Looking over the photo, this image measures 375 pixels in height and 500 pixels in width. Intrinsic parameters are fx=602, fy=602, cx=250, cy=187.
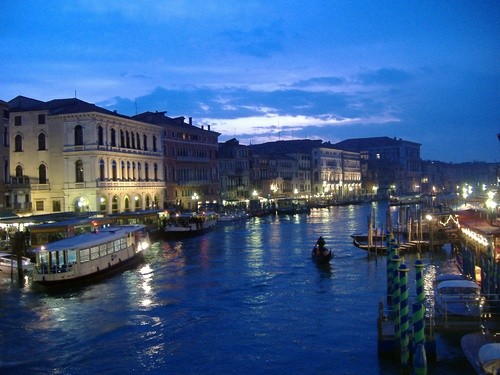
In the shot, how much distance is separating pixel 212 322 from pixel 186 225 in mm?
23988

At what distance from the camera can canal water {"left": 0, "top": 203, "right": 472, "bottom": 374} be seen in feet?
40.2

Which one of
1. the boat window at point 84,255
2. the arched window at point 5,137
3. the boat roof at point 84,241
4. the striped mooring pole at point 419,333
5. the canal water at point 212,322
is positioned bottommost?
the canal water at point 212,322

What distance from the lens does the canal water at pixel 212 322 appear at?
12266 mm

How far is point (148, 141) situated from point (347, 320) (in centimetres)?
3296

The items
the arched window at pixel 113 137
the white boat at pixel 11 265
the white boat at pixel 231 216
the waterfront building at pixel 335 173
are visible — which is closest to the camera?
the white boat at pixel 11 265

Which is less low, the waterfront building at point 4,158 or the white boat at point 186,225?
the waterfront building at point 4,158

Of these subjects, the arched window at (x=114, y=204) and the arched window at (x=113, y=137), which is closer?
the arched window at (x=114, y=204)

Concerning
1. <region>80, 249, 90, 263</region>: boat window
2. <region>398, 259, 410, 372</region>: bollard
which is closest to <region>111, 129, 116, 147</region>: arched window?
<region>80, 249, 90, 263</region>: boat window

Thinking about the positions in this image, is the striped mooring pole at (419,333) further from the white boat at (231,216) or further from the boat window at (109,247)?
the white boat at (231,216)

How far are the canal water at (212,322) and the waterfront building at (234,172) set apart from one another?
3906 centimetres

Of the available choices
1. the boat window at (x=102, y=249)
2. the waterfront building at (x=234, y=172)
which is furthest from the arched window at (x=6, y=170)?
the waterfront building at (x=234, y=172)

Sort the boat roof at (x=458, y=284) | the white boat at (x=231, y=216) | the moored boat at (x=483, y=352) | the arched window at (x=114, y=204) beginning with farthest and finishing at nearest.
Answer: the white boat at (x=231, y=216) < the arched window at (x=114, y=204) < the boat roof at (x=458, y=284) < the moored boat at (x=483, y=352)

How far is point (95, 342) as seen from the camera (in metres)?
13.8

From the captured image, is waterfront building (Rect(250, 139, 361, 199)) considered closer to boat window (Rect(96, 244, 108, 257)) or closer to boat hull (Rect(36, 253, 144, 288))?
boat hull (Rect(36, 253, 144, 288))
